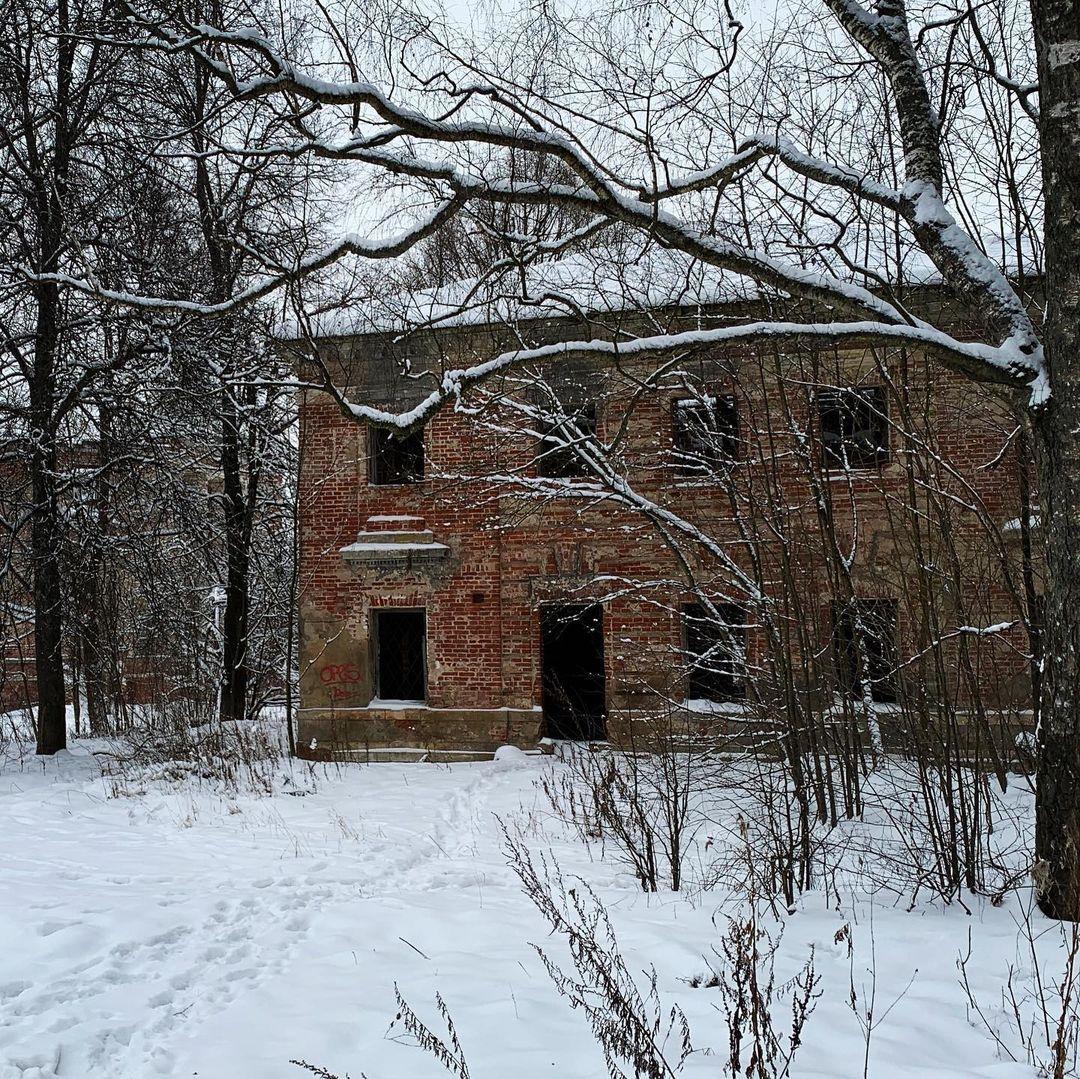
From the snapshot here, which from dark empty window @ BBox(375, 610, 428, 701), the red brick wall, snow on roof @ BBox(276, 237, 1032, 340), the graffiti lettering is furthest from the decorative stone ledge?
snow on roof @ BBox(276, 237, 1032, 340)

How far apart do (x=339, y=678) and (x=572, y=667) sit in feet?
11.6

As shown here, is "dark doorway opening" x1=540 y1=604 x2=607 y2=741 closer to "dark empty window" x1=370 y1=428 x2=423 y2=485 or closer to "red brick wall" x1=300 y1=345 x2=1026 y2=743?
"red brick wall" x1=300 y1=345 x2=1026 y2=743

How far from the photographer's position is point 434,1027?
3.44 meters

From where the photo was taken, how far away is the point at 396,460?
12.9 metres

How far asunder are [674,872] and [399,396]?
894 centimetres

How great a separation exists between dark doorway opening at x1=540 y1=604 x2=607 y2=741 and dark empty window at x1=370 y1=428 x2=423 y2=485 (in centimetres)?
294

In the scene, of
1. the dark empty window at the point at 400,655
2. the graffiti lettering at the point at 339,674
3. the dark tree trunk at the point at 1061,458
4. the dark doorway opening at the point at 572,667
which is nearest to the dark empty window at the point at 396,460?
the dark empty window at the point at 400,655

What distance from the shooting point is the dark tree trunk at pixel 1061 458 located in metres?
4.12

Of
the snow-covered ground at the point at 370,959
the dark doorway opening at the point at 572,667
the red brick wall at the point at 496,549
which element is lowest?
the snow-covered ground at the point at 370,959

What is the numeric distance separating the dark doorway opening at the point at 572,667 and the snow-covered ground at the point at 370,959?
5.02 metres

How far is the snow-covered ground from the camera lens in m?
3.21

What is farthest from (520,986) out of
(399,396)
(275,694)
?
(275,694)

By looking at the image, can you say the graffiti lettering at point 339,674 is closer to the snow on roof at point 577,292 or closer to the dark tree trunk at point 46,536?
the dark tree trunk at point 46,536

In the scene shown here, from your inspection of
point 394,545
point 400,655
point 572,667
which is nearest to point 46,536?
point 394,545
